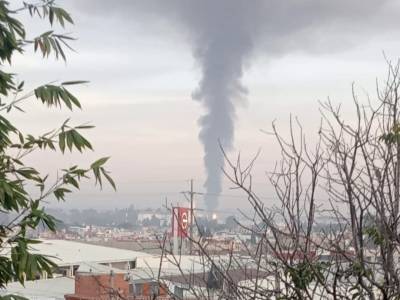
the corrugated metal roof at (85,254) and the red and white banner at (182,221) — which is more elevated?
the red and white banner at (182,221)

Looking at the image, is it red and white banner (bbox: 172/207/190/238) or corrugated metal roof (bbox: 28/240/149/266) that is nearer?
red and white banner (bbox: 172/207/190/238)

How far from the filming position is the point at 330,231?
10.4ft

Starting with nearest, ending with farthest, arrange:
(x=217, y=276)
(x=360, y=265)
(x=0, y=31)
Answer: (x=360, y=265) → (x=217, y=276) → (x=0, y=31)

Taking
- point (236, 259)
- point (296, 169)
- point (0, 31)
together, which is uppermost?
point (0, 31)

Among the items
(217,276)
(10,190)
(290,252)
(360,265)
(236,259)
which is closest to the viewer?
(360,265)

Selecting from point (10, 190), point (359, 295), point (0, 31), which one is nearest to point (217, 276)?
point (359, 295)

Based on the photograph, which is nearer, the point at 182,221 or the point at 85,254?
the point at 182,221

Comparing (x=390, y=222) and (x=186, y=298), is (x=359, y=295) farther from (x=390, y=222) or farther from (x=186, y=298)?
(x=186, y=298)

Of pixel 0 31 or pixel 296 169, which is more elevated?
pixel 0 31

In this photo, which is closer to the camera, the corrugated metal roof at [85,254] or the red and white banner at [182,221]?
the red and white banner at [182,221]

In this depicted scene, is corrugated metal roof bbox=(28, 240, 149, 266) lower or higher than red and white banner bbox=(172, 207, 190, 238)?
lower

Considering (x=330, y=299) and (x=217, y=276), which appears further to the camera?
(x=217, y=276)

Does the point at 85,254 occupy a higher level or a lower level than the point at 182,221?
lower

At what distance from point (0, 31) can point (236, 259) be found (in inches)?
103
